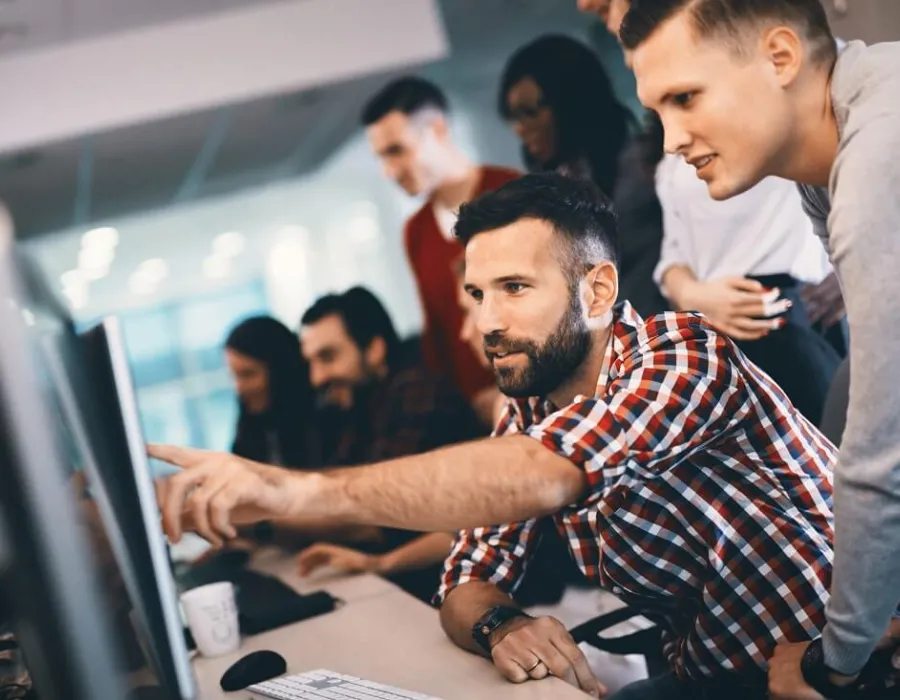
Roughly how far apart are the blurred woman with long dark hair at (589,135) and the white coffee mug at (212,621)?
0.76m

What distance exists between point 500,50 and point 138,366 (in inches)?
41.8

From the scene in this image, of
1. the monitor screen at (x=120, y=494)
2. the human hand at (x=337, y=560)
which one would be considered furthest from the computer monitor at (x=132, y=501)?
the human hand at (x=337, y=560)

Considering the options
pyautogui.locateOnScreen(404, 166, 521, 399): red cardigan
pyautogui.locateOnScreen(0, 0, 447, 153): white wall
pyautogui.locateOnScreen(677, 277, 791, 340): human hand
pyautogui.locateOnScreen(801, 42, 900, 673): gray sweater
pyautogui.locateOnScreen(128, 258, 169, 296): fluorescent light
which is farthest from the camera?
pyautogui.locateOnScreen(128, 258, 169, 296): fluorescent light

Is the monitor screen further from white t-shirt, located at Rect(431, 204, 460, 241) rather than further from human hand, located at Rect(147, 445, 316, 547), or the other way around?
white t-shirt, located at Rect(431, 204, 460, 241)

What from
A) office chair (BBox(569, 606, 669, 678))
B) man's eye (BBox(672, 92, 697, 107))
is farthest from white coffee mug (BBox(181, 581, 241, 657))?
man's eye (BBox(672, 92, 697, 107))

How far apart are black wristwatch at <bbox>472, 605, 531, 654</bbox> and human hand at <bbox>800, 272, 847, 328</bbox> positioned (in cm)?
60

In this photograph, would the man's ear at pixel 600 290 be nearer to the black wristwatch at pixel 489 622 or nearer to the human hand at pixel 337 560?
the black wristwatch at pixel 489 622

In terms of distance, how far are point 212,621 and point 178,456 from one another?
0.34 m

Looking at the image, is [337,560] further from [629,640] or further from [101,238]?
[101,238]

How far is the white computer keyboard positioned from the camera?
1176 millimetres

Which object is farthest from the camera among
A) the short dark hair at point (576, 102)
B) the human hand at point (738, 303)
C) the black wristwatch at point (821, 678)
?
the short dark hair at point (576, 102)

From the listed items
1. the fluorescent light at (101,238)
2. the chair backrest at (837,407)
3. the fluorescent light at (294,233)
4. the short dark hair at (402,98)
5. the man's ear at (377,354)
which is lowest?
the chair backrest at (837,407)

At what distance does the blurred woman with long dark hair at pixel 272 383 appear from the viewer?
240 cm

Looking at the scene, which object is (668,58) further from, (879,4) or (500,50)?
(500,50)
